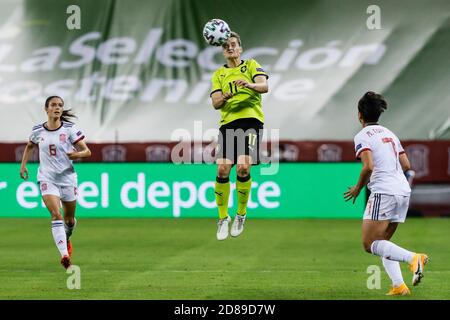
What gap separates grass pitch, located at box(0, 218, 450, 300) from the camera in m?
11.4

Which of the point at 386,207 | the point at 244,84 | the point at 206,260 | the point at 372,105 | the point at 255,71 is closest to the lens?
the point at 372,105

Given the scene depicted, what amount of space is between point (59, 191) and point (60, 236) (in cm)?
78

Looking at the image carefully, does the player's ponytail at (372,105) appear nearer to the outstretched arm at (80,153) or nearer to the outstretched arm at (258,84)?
the outstretched arm at (258,84)

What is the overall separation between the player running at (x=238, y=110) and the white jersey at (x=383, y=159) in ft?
5.84

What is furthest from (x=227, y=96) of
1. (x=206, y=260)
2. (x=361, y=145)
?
(x=206, y=260)

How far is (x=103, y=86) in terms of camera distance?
2591 centimetres

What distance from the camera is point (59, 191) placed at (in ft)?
44.1

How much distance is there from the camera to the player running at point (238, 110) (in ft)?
39.5

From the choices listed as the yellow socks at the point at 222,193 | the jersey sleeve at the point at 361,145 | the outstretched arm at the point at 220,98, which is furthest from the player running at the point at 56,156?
the jersey sleeve at the point at 361,145

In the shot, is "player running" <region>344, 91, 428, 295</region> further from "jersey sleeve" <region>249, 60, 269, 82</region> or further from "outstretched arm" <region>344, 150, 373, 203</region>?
"jersey sleeve" <region>249, 60, 269, 82</region>

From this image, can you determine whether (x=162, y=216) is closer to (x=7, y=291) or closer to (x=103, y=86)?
(x=103, y=86)

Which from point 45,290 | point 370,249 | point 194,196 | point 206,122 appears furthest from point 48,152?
point 206,122

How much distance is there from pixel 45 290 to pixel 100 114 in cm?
1437

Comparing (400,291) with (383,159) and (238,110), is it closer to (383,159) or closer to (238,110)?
(383,159)
